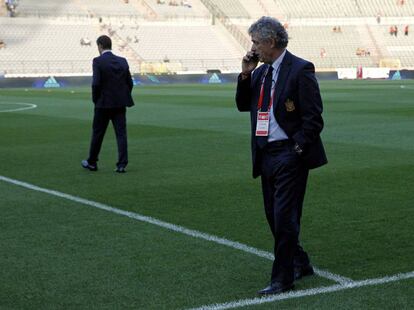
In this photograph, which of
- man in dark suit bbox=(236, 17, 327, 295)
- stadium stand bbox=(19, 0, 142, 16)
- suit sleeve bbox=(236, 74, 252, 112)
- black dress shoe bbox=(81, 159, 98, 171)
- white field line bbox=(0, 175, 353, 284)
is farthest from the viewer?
stadium stand bbox=(19, 0, 142, 16)

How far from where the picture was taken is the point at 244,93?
5727 mm

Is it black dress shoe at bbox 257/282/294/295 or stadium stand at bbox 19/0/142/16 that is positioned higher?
stadium stand at bbox 19/0/142/16

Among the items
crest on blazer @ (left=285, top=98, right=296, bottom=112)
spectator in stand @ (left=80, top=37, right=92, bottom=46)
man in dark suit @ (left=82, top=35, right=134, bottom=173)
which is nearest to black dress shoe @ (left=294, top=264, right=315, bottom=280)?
crest on blazer @ (left=285, top=98, right=296, bottom=112)

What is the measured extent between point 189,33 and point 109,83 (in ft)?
172

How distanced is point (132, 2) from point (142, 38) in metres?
5.35

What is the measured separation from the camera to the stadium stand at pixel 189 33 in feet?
184

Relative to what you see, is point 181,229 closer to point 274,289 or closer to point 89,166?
point 274,289

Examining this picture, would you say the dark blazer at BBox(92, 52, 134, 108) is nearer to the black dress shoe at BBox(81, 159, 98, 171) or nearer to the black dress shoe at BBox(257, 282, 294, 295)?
the black dress shoe at BBox(81, 159, 98, 171)

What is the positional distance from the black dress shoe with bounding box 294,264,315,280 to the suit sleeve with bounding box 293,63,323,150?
39.6 inches

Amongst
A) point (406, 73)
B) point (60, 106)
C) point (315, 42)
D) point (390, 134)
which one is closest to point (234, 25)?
point (315, 42)

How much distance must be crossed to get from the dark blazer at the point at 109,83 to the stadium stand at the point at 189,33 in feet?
140

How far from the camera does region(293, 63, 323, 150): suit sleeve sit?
213 inches

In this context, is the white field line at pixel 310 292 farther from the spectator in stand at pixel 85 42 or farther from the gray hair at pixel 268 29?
the spectator in stand at pixel 85 42

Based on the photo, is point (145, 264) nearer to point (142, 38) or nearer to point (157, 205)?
point (157, 205)
